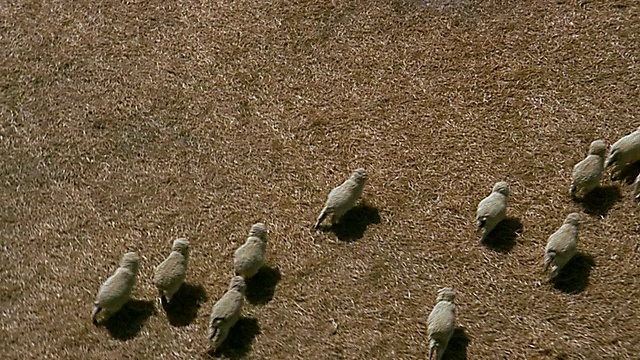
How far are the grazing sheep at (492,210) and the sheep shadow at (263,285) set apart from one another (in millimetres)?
499

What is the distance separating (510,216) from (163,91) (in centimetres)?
105

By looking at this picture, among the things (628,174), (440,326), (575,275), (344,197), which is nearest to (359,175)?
(344,197)

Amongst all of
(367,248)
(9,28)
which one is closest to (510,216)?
(367,248)

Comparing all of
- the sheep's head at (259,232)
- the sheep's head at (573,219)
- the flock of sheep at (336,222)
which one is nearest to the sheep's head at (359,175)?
the flock of sheep at (336,222)

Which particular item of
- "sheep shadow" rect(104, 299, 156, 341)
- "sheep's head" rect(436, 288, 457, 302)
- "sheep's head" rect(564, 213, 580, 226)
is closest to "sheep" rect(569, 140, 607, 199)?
"sheep's head" rect(564, 213, 580, 226)

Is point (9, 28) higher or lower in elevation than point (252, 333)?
higher

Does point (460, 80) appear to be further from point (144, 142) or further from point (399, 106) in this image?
point (144, 142)

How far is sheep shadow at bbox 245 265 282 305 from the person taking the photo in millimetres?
1743

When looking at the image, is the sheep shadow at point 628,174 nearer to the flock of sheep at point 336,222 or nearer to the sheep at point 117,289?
the flock of sheep at point 336,222

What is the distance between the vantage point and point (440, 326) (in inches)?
63.0

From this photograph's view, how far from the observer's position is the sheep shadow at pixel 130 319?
66.6 inches

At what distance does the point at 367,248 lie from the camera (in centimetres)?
183

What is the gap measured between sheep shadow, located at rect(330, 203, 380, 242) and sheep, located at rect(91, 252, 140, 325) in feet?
1.62

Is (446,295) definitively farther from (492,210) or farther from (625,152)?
(625,152)
